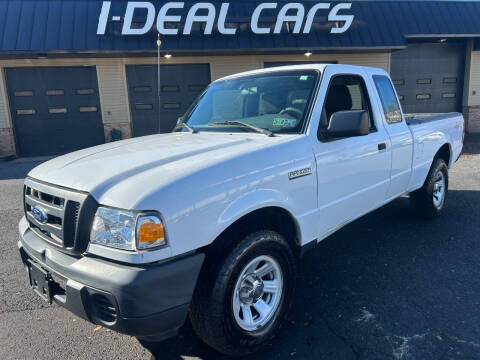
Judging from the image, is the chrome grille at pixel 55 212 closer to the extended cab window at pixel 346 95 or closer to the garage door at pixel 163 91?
the extended cab window at pixel 346 95

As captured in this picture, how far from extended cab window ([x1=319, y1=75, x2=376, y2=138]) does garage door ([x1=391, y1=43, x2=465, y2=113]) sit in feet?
44.0

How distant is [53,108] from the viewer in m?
13.1

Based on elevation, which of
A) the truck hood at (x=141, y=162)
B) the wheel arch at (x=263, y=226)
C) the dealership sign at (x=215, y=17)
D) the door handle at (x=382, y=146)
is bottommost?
the wheel arch at (x=263, y=226)

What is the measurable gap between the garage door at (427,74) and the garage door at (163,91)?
28.0 feet

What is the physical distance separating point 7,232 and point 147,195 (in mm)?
4210

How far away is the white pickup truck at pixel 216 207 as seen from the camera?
1.89 metres

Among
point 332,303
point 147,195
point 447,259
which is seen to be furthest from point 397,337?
point 147,195

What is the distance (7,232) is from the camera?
4.99 m

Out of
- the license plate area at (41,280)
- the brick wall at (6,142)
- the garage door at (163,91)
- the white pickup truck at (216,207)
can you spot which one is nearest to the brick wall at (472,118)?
the garage door at (163,91)

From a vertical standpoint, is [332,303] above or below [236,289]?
→ below

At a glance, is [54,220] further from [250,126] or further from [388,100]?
[388,100]

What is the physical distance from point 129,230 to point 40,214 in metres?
0.83

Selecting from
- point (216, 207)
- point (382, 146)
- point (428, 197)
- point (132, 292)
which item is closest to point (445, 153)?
point (428, 197)

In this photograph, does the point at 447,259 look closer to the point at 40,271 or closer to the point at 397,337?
the point at 397,337
